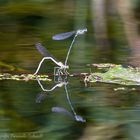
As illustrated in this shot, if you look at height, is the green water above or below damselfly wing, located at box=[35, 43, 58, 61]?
below

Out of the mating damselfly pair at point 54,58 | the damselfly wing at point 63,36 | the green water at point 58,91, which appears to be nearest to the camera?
the green water at point 58,91

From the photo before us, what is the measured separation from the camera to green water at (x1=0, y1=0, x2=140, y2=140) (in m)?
1.08

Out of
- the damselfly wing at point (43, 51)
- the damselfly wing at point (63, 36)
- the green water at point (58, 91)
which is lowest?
the green water at point (58, 91)

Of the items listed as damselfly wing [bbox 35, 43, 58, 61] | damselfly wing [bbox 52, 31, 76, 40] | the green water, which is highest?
damselfly wing [bbox 52, 31, 76, 40]

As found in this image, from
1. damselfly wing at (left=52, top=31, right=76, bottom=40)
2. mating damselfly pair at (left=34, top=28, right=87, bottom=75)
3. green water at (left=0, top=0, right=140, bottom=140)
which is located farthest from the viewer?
damselfly wing at (left=52, top=31, right=76, bottom=40)

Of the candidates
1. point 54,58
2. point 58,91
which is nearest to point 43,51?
point 54,58

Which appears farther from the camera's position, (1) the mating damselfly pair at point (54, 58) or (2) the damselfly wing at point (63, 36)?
(2) the damselfly wing at point (63, 36)

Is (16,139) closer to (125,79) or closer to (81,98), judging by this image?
(81,98)

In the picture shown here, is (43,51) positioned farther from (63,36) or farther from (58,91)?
(58,91)

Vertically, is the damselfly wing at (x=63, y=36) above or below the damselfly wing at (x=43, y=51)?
above

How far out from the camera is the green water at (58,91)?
3.54ft

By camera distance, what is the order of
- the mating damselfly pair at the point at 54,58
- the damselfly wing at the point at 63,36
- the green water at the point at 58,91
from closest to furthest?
1. the green water at the point at 58,91
2. the mating damselfly pair at the point at 54,58
3. the damselfly wing at the point at 63,36

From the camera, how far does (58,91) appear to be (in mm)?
1289

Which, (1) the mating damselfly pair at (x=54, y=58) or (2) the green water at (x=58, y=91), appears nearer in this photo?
(2) the green water at (x=58, y=91)
